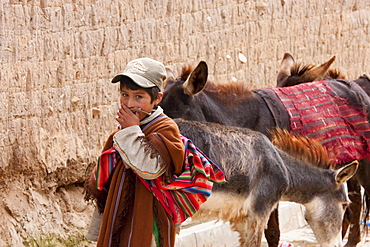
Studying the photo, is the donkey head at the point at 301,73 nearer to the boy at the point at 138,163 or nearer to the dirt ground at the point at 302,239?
the dirt ground at the point at 302,239

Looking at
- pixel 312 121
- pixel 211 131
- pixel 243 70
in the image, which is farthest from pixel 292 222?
pixel 211 131

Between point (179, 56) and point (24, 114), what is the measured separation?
2.05 m

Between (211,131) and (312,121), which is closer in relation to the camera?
(211,131)

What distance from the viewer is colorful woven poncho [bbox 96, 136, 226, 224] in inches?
119

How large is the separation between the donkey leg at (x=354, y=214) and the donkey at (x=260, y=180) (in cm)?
189

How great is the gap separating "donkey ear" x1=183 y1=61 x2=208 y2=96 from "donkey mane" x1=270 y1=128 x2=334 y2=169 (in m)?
0.67

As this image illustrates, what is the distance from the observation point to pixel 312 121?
5.23 m

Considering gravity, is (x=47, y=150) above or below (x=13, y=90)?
below

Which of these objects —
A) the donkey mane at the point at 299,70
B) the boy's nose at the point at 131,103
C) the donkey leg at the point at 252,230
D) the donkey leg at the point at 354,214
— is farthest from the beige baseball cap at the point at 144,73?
the donkey leg at the point at 354,214

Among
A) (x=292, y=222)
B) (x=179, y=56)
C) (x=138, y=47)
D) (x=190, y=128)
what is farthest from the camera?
(x=292, y=222)

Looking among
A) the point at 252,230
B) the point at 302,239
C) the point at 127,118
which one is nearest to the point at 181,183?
the point at 127,118

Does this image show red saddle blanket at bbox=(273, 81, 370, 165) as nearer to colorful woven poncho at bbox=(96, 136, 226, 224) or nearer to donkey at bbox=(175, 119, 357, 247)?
donkey at bbox=(175, 119, 357, 247)

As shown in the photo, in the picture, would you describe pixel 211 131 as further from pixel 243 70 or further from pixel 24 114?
pixel 243 70

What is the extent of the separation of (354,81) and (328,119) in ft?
3.04
